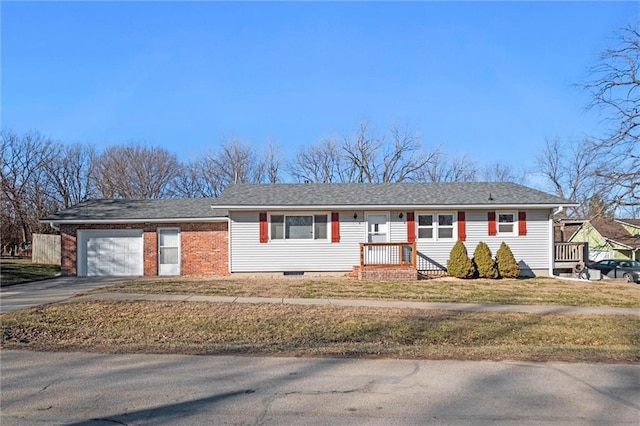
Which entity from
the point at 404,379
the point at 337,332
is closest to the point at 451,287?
the point at 337,332

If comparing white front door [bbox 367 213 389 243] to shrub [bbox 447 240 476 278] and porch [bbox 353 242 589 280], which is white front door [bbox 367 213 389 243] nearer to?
porch [bbox 353 242 589 280]

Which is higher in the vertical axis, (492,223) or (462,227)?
(492,223)

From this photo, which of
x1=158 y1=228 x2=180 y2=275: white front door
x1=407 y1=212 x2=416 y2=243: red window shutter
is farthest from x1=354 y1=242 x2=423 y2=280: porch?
x1=158 y1=228 x2=180 y2=275: white front door

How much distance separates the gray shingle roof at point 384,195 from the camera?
18734 millimetres

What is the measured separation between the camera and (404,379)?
5484 mm

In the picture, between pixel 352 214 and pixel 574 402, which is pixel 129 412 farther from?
pixel 352 214

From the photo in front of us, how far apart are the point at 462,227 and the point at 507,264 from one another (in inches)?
86.4

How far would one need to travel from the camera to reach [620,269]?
25.6m

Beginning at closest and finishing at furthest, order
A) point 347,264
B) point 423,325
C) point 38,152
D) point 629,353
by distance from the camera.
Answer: point 629,353 → point 423,325 → point 347,264 → point 38,152

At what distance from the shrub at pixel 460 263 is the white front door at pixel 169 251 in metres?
10.8

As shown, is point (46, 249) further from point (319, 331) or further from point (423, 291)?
point (319, 331)

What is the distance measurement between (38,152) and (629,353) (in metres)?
47.5

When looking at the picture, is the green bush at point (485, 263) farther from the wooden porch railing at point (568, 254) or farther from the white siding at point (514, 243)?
the wooden porch railing at point (568, 254)

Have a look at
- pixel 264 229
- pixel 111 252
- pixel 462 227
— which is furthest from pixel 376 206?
pixel 111 252
